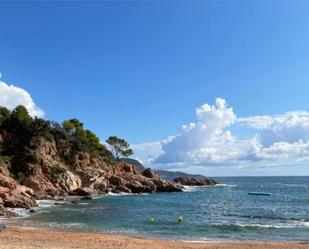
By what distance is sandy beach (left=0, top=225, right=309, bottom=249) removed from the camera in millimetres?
26688

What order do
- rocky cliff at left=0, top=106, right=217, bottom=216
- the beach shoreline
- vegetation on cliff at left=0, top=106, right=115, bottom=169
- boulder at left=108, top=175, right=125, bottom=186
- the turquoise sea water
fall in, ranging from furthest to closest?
boulder at left=108, top=175, right=125, bottom=186 → vegetation on cliff at left=0, top=106, right=115, bottom=169 → rocky cliff at left=0, top=106, right=217, bottom=216 → the turquoise sea water → the beach shoreline

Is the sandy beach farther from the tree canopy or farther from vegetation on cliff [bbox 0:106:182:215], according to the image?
the tree canopy

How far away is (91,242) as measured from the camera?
2872 cm

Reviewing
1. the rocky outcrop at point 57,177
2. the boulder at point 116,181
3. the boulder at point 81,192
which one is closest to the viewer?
the rocky outcrop at point 57,177

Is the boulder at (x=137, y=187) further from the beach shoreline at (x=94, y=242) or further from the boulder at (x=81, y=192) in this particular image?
the beach shoreline at (x=94, y=242)

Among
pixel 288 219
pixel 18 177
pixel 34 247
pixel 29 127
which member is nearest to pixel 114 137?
pixel 29 127

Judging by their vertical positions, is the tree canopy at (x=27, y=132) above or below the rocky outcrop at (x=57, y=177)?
above

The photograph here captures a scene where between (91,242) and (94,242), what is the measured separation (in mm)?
212

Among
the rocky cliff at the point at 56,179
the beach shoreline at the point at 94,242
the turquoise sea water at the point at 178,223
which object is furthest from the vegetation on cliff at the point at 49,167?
the beach shoreline at the point at 94,242

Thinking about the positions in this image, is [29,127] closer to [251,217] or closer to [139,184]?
[139,184]

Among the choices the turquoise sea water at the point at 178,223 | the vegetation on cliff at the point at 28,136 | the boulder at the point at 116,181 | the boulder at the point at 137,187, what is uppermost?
the vegetation on cliff at the point at 28,136

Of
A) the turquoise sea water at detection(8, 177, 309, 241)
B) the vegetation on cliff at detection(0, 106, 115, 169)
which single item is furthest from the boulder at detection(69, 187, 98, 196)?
the turquoise sea water at detection(8, 177, 309, 241)

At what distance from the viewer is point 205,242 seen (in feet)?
103

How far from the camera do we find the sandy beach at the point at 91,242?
26688mm
